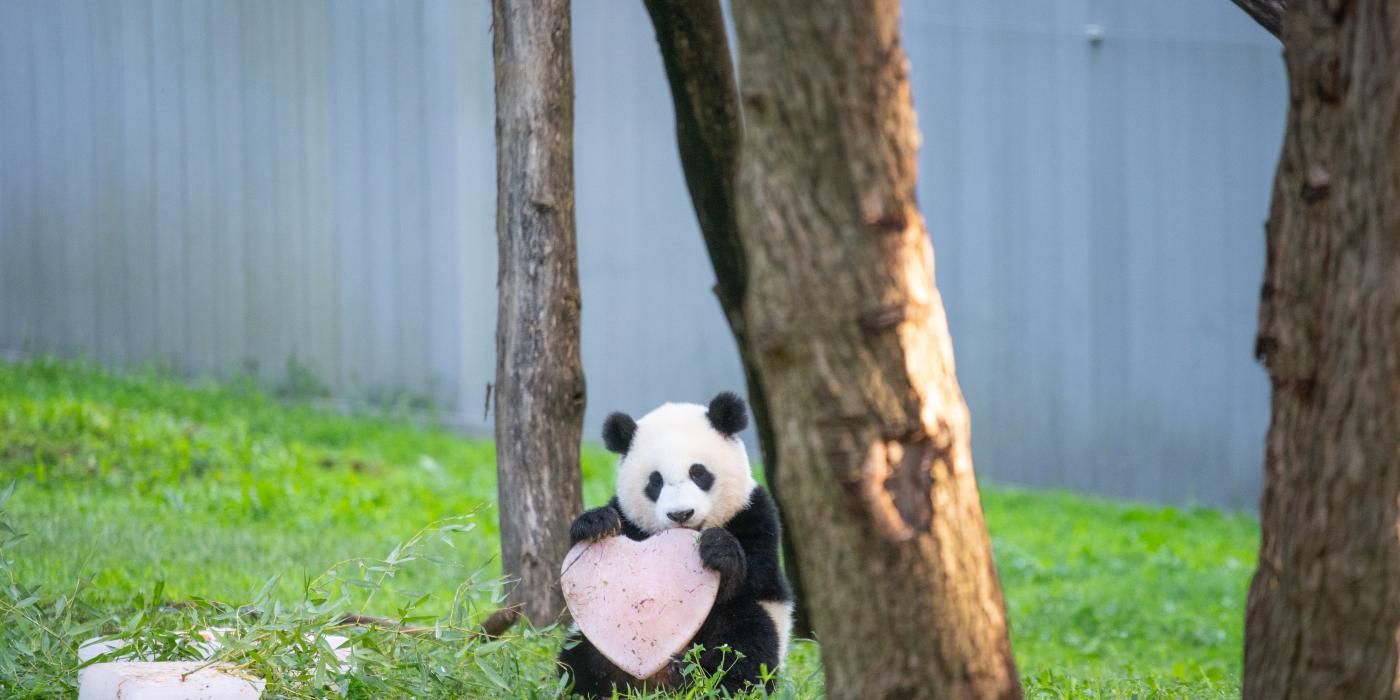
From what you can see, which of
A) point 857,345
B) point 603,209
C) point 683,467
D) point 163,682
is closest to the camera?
point 857,345

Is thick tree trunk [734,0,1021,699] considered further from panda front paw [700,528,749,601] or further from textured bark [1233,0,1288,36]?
textured bark [1233,0,1288,36]

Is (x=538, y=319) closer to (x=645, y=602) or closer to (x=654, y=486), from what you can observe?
(x=654, y=486)

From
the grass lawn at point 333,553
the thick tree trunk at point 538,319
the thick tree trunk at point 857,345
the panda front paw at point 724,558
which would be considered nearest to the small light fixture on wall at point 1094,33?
the grass lawn at point 333,553

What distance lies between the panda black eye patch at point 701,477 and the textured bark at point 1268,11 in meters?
1.50

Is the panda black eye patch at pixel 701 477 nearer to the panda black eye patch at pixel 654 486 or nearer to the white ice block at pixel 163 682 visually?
the panda black eye patch at pixel 654 486

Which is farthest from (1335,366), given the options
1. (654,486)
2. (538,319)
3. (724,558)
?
(538,319)

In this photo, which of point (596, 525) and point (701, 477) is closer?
point (596, 525)

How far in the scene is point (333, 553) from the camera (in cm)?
565

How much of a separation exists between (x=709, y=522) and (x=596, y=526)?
281mm

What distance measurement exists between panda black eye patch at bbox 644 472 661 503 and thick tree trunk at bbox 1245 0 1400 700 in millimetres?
1431

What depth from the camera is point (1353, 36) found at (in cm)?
191

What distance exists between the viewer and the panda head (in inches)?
119

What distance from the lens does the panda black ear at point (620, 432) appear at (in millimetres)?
3150

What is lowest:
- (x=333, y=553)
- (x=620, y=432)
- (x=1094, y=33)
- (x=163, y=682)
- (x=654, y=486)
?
(x=333, y=553)
